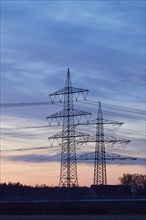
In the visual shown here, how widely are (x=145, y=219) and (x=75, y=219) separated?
650 cm

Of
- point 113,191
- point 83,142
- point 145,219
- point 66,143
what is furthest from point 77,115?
point 113,191

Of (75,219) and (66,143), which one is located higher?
(66,143)

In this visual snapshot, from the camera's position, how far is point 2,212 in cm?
7819

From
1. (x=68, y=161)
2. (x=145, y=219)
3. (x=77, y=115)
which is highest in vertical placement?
(x=77, y=115)

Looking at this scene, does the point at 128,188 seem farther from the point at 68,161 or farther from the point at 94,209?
the point at 68,161

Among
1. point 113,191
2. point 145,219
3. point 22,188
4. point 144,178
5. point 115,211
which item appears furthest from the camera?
point 144,178

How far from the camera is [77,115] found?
231 feet

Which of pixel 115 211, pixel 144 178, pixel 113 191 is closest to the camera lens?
pixel 115 211

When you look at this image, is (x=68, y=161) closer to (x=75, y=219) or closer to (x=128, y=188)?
(x=75, y=219)

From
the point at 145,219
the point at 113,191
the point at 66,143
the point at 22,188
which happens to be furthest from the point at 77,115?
the point at 22,188

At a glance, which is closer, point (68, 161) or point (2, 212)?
point (68, 161)

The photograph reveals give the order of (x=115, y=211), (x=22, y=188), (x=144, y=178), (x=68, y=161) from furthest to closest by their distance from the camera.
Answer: (x=144, y=178) → (x=22, y=188) → (x=115, y=211) → (x=68, y=161)

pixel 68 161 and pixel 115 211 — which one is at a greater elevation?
pixel 68 161

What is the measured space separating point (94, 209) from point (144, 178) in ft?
308
